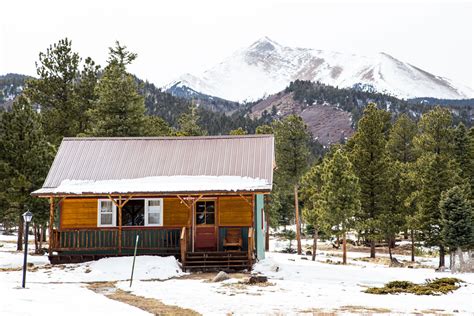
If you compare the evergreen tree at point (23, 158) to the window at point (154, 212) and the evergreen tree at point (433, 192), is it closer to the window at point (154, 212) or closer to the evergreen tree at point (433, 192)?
the window at point (154, 212)

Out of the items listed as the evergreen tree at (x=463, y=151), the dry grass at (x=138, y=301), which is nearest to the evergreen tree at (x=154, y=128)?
the dry grass at (x=138, y=301)

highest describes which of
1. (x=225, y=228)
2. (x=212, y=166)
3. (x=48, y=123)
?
(x=48, y=123)

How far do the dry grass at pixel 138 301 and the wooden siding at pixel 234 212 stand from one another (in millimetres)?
6748

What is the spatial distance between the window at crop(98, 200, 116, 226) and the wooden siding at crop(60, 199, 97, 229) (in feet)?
0.90

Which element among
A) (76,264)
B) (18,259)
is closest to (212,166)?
(76,264)

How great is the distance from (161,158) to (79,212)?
4713 mm

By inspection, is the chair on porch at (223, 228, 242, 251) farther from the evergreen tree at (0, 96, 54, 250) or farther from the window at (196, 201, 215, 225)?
the evergreen tree at (0, 96, 54, 250)

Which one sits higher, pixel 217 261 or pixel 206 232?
pixel 206 232

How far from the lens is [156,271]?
20609 mm

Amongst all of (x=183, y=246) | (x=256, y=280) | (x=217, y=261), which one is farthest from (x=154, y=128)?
(x=256, y=280)

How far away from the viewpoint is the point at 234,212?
23.6 m

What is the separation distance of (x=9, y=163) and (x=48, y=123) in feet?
30.0

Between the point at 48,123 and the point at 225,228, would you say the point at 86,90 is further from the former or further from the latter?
the point at 225,228

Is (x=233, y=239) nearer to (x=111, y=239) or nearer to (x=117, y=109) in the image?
(x=111, y=239)
